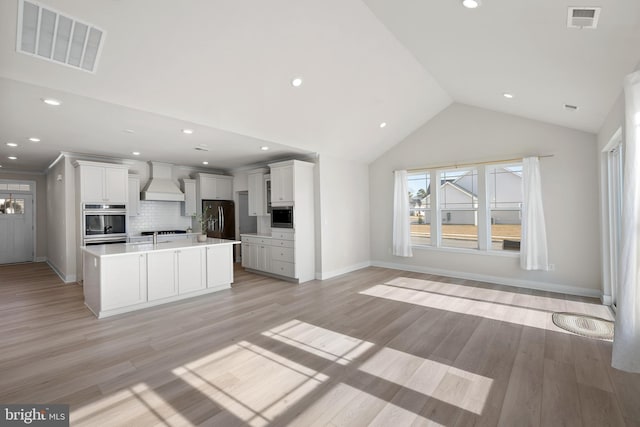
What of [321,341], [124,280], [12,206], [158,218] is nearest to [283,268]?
[124,280]

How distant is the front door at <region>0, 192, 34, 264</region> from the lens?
25.3ft

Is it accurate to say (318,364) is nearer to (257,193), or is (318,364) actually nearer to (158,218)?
(257,193)

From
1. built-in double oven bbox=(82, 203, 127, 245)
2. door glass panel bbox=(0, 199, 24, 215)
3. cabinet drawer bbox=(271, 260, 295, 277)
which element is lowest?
cabinet drawer bbox=(271, 260, 295, 277)

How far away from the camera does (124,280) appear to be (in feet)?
12.9

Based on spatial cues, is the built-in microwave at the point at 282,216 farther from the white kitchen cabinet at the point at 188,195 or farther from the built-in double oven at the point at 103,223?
the built-in double oven at the point at 103,223

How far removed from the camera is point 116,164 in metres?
6.17

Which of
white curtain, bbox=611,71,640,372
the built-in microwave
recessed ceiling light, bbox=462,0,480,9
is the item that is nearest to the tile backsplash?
the built-in microwave

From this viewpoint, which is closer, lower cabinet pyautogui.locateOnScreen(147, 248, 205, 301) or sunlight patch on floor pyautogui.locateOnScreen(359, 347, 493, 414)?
sunlight patch on floor pyautogui.locateOnScreen(359, 347, 493, 414)

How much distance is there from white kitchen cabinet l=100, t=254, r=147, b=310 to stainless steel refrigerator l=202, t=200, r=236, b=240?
3392 millimetres

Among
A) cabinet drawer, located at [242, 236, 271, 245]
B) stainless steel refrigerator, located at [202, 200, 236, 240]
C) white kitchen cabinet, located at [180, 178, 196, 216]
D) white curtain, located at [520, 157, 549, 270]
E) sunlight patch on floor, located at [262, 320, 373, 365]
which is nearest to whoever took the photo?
sunlight patch on floor, located at [262, 320, 373, 365]

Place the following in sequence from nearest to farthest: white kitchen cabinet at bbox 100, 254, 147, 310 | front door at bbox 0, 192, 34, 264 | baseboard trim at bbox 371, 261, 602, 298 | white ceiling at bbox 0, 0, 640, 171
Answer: white ceiling at bbox 0, 0, 640, 171 < white kitchen cabinet at bbox 100, 254, 147, 310 < baseboard trim at bbox 371, 261, 602, 298 < front door at bbox 0, 192, 34, 264

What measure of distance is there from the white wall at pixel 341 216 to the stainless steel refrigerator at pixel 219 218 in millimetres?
3153

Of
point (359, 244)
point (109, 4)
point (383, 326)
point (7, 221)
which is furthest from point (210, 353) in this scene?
point (7, 221)

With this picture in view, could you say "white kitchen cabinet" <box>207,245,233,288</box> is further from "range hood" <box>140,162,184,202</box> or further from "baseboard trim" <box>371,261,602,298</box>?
"baseboard trim" <box>371,261,602,298</box>
